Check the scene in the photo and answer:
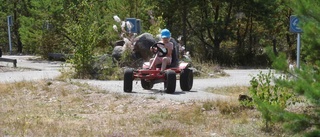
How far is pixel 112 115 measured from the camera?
31.8 feet

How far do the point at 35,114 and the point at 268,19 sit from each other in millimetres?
23250

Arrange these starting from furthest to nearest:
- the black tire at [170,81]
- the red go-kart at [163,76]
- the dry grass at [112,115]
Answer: the red go-kart at [163,76] → the black tire at [170,81] → the dry grass at [112,115]

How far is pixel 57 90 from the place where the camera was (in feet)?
Result: 41.4

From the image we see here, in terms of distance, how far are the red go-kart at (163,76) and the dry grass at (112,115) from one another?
752mm

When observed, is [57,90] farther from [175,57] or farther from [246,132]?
[246,132]

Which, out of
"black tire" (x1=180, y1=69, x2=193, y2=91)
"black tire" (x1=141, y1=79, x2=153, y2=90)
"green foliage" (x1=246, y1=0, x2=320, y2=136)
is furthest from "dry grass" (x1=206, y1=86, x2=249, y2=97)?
"green foliage" (x1=246, y1=0, x2=320, y2=136)

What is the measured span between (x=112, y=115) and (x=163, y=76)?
10.3 feet

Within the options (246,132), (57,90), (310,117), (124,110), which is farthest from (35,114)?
(310,117)

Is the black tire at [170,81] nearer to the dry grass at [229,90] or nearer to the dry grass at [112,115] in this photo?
the dry grass at [112,115]

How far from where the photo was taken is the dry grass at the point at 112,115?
804 centimetres

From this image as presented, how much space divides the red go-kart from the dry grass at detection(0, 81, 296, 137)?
2.47 ft

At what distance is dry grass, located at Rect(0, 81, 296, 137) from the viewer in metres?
8.04

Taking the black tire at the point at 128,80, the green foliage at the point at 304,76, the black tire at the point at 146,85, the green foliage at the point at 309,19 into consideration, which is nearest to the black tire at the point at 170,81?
the black tire at the point at 128,80

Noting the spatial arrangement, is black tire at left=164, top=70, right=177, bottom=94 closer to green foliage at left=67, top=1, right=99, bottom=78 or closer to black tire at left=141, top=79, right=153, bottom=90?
black tire at left=141, top=79, right=153, bottom=90
